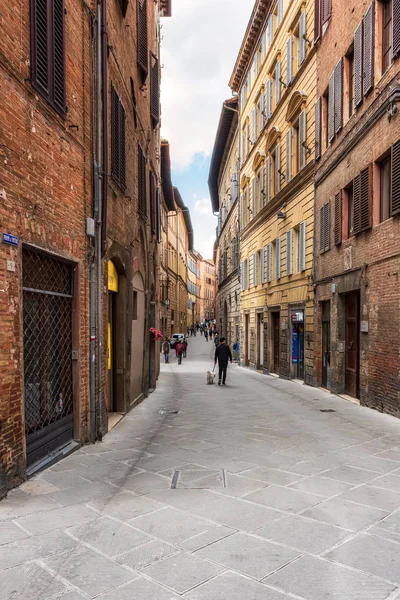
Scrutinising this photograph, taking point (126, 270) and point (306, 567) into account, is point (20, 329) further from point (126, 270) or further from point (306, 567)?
point (126, 270)

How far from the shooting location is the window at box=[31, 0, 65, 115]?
6.05 meters

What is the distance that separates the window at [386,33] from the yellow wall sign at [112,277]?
7.10m

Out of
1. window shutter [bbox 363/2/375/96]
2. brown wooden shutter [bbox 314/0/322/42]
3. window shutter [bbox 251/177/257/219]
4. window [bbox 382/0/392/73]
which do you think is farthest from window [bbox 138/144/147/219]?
window shutter [bbox 251/177/257/219]

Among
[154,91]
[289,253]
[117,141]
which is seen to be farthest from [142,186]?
[289,253]

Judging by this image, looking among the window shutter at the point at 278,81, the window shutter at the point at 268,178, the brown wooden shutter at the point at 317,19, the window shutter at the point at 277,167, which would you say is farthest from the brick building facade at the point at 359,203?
the window shutter at the point at 268,178

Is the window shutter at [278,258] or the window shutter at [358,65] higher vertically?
the window shutter at [358,65]

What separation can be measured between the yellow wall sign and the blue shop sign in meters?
4.54

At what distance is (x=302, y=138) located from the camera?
18.1 m

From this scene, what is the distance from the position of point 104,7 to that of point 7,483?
7.49m

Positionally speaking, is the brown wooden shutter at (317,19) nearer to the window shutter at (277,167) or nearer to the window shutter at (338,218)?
the window shutter at (277,167)

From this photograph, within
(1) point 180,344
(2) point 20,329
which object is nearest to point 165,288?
(1) point 180,344

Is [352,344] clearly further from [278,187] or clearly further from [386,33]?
[278,187]

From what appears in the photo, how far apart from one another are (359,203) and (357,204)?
13cm

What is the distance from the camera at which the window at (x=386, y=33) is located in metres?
11.0
